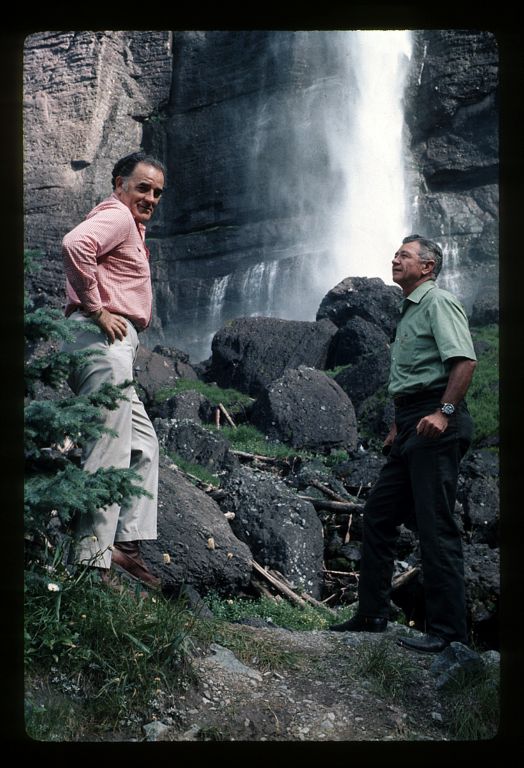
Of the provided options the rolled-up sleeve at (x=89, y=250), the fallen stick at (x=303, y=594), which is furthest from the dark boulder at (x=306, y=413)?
the rolled-up sleeve at (x=89, y=250)

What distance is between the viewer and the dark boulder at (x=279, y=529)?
6.44 m

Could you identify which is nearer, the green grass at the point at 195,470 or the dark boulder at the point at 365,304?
the green grass at the point at 195,470

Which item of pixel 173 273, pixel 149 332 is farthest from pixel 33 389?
pixel 173 273

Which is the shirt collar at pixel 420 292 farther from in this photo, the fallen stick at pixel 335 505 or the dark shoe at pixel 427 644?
the fallen stick at pixel 335 505

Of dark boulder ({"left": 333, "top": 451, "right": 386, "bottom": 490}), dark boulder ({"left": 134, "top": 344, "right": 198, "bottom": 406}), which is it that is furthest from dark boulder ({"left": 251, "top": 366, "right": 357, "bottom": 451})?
dark boulder ({"left": 134, "top": 344, "right": 198, "bottom": 406})

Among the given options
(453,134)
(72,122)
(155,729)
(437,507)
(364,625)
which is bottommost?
(364,625)

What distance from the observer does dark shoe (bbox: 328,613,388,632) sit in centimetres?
428

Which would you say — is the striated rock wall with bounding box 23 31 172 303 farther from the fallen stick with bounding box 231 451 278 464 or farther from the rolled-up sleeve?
the rolled-up sleeve

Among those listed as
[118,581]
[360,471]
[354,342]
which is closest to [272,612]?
[118,581]

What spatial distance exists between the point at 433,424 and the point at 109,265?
1.60 meters

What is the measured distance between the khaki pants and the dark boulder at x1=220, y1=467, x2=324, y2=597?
2504 mm

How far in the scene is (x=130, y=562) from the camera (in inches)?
159

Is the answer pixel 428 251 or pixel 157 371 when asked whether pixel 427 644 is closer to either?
pixel 428 251

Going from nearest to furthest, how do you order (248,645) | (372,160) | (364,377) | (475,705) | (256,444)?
(475,705)
(248,645)
(256,444)
(364,377)
(372,160)
